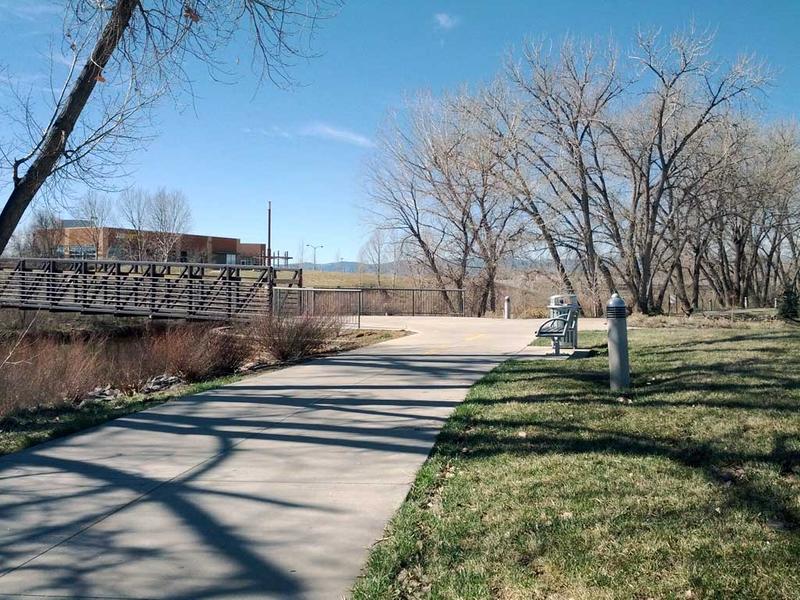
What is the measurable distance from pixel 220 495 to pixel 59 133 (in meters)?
4.79

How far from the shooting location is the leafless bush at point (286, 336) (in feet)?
47.6

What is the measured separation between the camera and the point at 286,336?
14.6 m

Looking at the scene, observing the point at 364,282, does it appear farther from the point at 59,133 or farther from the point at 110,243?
the point at 59,133

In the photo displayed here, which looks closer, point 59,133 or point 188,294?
point 59,133

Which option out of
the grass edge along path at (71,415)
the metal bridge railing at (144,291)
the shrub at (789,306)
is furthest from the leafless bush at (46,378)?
the shrub at (789,306)

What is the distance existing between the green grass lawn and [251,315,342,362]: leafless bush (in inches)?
268

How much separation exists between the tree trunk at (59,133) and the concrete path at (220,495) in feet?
8.39

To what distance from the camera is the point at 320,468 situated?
20.1 feet

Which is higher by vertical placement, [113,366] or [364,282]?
[364,282]

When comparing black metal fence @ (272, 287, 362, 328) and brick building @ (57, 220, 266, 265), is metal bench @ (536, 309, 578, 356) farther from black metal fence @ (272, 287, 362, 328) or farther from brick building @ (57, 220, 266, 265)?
brick building @ (57, 220, 266, 265)

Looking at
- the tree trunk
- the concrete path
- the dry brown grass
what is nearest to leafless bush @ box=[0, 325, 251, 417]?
the concrete path

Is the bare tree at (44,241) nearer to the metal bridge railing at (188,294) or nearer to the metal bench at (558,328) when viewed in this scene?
the metal bridge railing at (188,294)

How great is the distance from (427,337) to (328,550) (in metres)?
14.8

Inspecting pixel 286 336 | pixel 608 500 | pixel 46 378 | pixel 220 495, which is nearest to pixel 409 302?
pixel 286 336
